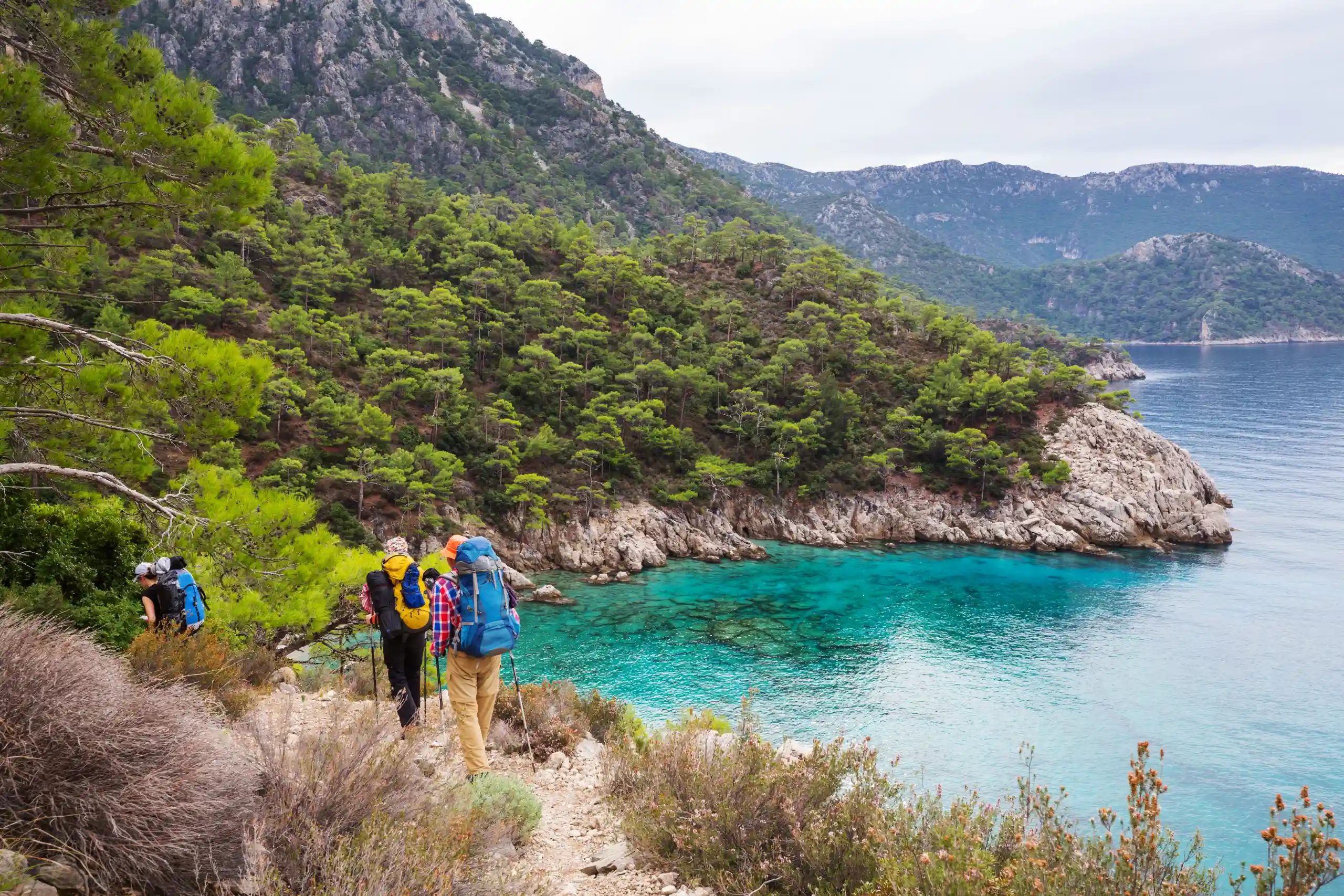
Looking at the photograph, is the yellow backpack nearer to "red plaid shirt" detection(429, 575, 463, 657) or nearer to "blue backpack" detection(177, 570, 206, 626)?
"red plaid shirt" detection(429, 575, 463, 657)

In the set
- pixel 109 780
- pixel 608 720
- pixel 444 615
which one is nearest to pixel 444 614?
pixel 444 615

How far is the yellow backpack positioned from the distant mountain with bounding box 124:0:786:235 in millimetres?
76035

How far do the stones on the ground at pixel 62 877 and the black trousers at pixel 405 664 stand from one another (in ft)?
10.4

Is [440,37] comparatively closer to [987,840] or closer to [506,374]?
[506,374]

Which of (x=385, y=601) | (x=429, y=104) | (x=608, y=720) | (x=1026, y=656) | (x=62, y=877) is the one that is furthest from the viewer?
(x=429, y=104)

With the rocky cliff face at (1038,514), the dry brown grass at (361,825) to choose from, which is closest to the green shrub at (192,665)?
the dry brown grass at (361,825)

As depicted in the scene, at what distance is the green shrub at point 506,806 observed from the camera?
4176mm

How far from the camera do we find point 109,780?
8.79ft

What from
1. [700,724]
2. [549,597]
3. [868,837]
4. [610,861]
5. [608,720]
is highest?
[868,837]

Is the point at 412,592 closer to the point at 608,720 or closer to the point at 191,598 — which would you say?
the point at 191,598

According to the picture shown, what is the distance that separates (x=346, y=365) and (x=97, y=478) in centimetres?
3126

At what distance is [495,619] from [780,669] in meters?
18.0

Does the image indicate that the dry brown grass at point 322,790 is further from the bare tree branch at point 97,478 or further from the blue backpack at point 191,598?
the blue backpack at point 191,598

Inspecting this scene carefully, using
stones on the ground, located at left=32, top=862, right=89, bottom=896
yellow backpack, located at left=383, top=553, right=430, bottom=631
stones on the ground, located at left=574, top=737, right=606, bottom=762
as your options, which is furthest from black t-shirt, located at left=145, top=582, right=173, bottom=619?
stones on the ground, located at left=32, top=862, right=89, bottom=896
